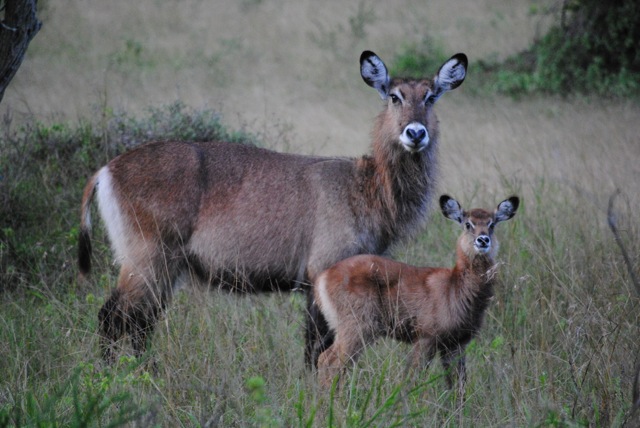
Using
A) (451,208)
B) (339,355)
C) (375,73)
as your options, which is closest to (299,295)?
(339,355)

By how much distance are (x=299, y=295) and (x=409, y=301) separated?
1.05m

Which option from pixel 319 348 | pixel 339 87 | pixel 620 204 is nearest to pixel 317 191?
pixel 319 348

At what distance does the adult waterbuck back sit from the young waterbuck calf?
255mm

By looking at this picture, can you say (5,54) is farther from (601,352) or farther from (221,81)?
(221,81)

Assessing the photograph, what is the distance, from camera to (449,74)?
5.17 meters

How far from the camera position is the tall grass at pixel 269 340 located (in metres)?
3.50

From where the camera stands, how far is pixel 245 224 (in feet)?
15.9

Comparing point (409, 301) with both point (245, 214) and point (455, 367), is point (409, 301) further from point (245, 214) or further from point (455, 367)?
point (245, 214)

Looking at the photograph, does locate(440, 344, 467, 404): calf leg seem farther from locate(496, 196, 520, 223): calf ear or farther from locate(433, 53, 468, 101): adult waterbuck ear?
locate(433, 53, 468, 101): adult waterbuck ear

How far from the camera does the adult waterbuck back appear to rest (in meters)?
4.78

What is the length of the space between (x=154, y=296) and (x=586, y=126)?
6755 millimetres

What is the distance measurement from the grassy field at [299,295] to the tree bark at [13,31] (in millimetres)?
1405

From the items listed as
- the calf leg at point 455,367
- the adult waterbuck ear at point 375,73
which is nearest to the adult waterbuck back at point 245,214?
the adult waterbuck ear at point 375,73

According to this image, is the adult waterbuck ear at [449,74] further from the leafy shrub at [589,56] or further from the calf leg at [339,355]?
the leafy shrub at [589,56]
